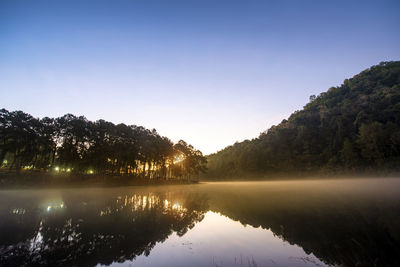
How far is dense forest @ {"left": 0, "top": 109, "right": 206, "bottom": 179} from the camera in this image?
176ft

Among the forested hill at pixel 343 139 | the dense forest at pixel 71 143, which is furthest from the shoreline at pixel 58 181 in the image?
the forested hill at pixel 343 139

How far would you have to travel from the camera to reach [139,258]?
8.88 metres

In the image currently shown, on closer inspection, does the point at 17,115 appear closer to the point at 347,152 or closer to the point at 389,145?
the point at 347,152

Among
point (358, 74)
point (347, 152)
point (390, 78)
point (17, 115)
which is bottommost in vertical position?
point (347, 152)

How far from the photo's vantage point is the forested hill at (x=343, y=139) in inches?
2953

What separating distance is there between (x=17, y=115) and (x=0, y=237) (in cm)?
6035

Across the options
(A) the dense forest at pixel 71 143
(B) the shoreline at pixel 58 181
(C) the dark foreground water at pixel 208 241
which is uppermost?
(A) the dense forest at pixel 71 143

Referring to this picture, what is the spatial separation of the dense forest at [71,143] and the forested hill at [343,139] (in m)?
73.6

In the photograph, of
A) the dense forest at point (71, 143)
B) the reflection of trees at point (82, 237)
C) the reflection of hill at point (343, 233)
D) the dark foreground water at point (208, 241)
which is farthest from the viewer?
the dense forest at point (71, 143)

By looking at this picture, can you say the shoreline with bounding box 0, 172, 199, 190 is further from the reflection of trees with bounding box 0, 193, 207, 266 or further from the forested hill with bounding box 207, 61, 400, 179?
the forested hill with bounding box 207, 61, 400, 179

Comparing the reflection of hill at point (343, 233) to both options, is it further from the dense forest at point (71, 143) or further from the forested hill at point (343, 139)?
the forested hill at point (343, 139)

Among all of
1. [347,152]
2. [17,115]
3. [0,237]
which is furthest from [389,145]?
[17,115]

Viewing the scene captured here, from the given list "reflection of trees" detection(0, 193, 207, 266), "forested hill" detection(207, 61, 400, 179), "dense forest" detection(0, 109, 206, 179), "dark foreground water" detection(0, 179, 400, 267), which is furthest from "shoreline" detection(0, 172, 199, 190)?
"forested hill" detection(207, 61, 400, 179)

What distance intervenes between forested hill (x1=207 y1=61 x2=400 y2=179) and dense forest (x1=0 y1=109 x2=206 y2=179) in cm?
7361
